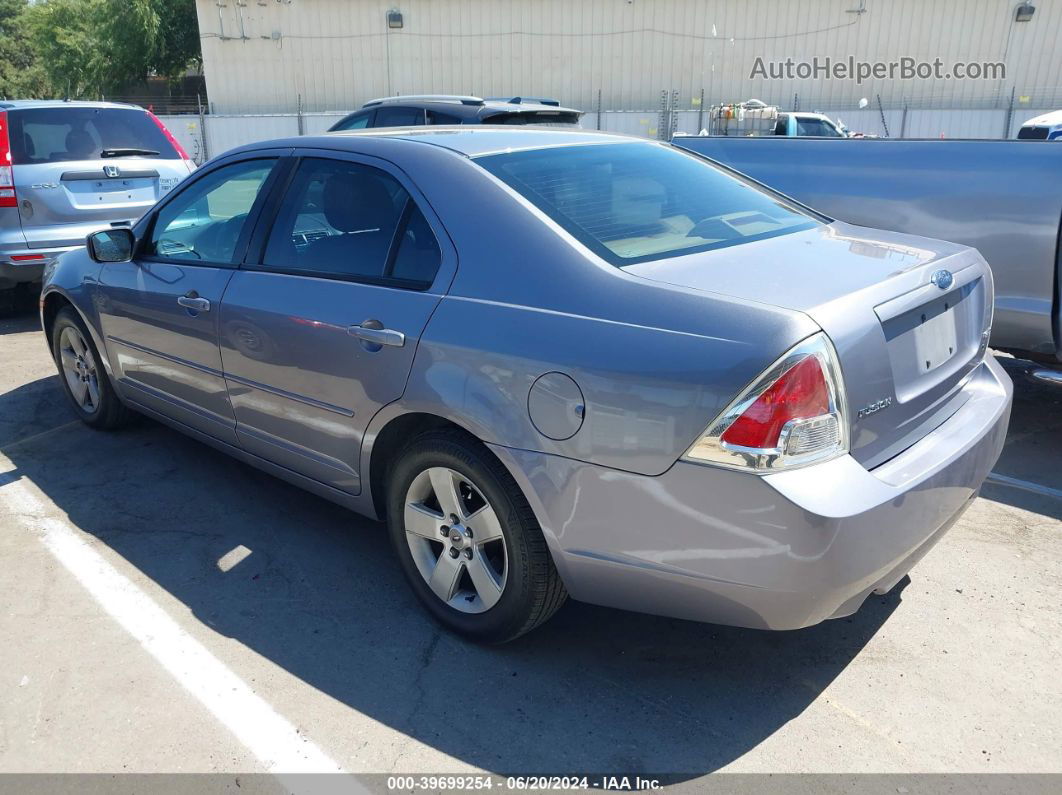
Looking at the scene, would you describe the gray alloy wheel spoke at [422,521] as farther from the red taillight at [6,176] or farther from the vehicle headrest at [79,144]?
the vehicle headrest at [79,144]

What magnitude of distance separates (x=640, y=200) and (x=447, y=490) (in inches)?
49.4

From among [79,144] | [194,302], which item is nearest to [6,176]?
[79,144]

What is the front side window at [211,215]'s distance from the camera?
12.3 feet

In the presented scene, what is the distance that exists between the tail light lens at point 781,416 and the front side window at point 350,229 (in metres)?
1.19

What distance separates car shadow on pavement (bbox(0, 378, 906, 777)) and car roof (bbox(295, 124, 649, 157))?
5.50 feet

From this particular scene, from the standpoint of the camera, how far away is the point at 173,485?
170 inches

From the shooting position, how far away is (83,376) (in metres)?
4.99

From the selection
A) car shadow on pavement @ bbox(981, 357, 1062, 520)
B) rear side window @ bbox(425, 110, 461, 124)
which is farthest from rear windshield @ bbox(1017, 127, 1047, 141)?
rear side window @ bbox(425, 110, 461, 124)

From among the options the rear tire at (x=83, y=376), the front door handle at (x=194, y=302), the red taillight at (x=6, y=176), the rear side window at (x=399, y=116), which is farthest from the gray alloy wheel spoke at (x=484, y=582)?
the rear side window at (x=399, y=116)

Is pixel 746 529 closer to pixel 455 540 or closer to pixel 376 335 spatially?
pixel 455 540

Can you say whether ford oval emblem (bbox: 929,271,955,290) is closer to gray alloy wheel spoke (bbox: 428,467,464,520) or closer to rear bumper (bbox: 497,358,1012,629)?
rear bumper (bbox: 497,358,1012,629)

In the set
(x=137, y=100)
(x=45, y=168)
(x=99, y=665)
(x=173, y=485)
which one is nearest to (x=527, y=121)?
(x=45, y=168)

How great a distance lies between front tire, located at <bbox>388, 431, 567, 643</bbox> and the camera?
2672 millimetres

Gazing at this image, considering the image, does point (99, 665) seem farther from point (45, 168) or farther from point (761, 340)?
point (45, 168)
